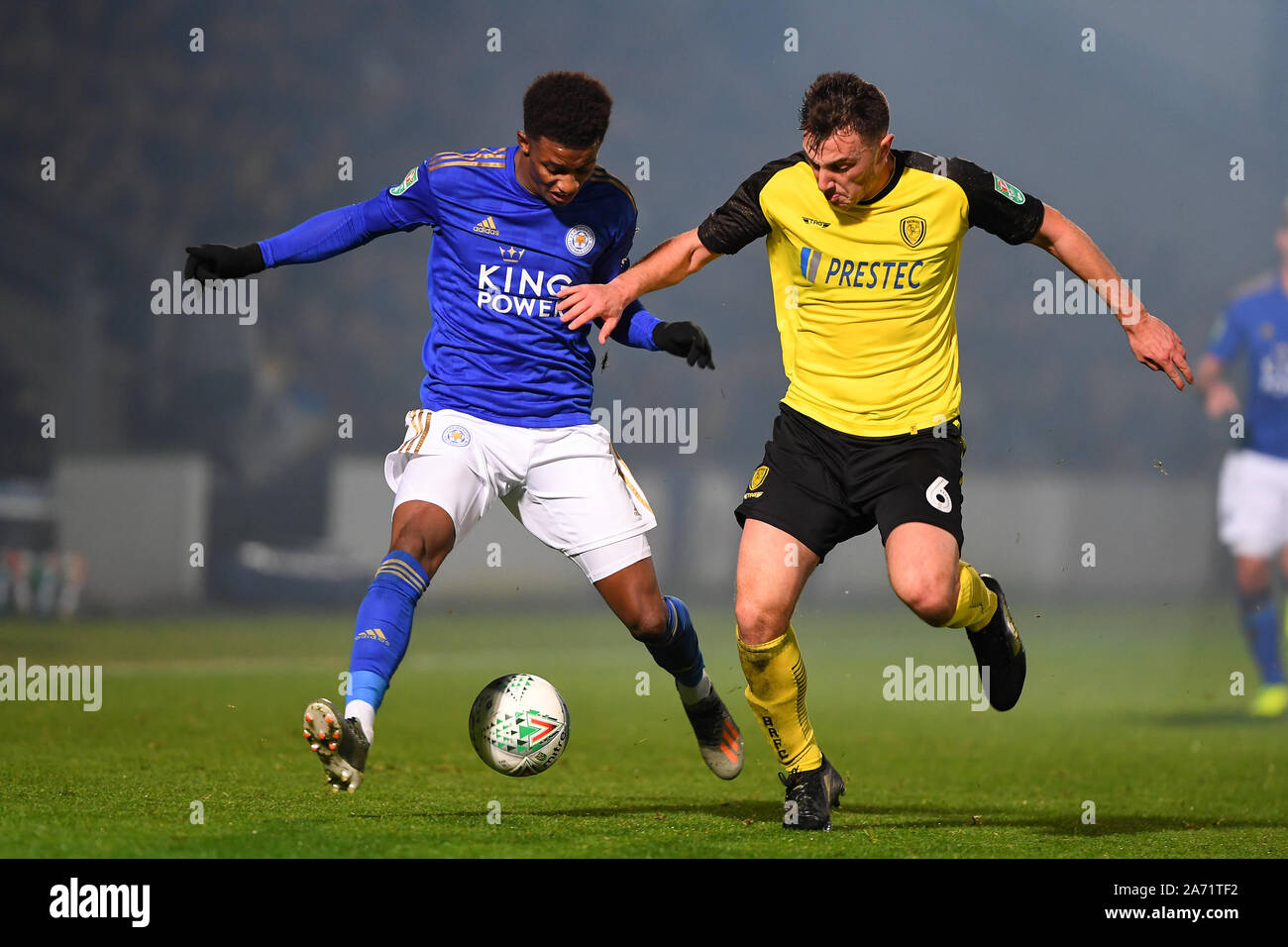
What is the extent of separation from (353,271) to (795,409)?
20555 millimetres

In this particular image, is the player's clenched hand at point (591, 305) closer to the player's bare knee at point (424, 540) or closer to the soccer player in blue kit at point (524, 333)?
the soccer player in blue kit at point (524, 333)

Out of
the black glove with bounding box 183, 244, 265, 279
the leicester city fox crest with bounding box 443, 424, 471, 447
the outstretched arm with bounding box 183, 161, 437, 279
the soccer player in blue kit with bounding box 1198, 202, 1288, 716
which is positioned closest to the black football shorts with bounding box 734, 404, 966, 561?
the leicester city fox crest with bounding box 443, 424, 471, 447

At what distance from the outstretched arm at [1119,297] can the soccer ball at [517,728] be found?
230 centimetres

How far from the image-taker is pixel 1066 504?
Answer: 21.7 m

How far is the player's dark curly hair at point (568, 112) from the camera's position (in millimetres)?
5074

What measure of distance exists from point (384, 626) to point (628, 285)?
1.49m

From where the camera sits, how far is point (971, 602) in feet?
17.1

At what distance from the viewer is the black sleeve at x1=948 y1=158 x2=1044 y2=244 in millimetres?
5117

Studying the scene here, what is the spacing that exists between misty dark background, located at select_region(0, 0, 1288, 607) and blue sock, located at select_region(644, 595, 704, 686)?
1344 centimetres

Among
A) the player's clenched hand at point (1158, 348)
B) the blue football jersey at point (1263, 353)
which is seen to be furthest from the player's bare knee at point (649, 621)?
the blue football jersey at point (1263, 353)

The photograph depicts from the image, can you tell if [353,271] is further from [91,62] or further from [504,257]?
[504,257]

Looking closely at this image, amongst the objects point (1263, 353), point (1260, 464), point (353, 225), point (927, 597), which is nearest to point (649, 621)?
point (927, 597)

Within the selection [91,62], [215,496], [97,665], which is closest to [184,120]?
[91,62]

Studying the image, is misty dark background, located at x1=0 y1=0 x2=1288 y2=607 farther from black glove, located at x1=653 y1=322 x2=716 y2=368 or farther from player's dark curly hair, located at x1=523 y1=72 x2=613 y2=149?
player's dark curly hair, located at x1=523 y1=72 x2=613 y2=149
